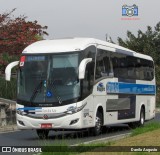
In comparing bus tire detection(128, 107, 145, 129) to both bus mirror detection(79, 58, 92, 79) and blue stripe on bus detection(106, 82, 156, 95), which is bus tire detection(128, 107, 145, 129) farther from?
bus mirror detection(79, 58, 92, 79)

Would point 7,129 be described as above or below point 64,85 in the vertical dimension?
below

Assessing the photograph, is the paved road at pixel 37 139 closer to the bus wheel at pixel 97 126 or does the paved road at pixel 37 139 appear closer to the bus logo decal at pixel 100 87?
the bus wheel at pixel 97 126

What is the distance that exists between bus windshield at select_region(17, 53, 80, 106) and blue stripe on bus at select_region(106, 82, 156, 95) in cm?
276

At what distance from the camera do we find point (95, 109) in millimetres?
21547

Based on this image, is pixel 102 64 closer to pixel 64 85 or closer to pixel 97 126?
pixel 97 126

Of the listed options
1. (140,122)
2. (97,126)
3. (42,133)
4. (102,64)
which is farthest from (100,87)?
(140,122)

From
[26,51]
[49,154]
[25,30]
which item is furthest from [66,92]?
[25,30]

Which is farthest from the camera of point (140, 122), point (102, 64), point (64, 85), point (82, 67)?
point (140, 122)

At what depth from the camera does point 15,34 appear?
95.9ft

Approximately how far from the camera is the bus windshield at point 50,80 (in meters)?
20.2

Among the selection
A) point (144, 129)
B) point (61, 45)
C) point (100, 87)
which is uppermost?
point (61, 45)

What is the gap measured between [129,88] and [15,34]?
685cm

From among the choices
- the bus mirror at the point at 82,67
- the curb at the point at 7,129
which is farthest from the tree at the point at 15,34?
the bus mirror at the point at 82,67

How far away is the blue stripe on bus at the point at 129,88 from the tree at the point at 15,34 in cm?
569
